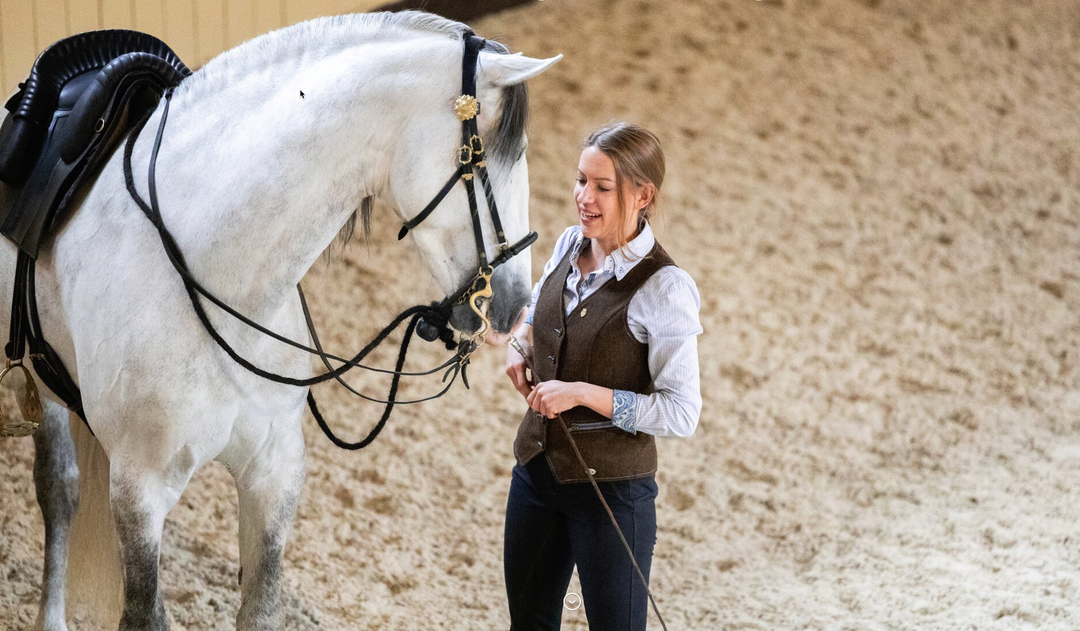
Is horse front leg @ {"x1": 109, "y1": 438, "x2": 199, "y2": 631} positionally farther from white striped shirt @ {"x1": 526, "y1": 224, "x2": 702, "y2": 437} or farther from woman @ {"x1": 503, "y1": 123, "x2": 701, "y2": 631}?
white striped shirt @ {"x1": 526, "y1": 224, "x2": 702, "y2": 437}

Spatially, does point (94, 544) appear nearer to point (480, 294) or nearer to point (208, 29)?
point (480, 294)

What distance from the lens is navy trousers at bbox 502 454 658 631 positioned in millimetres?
1307

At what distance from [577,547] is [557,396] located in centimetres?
26

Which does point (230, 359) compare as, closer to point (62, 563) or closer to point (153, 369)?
point (153, 369)

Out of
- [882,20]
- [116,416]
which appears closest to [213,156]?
[116,416]

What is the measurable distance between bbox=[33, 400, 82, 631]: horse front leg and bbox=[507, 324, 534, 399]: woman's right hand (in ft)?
3.98

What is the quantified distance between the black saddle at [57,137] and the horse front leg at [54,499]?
1.55ft

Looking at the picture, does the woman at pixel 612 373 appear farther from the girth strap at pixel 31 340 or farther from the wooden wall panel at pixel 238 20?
the wooden wall panel at pixel 238 20

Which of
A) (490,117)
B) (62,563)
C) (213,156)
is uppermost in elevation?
(490,117)

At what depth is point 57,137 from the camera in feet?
4.78

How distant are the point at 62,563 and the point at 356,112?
4.74 feet

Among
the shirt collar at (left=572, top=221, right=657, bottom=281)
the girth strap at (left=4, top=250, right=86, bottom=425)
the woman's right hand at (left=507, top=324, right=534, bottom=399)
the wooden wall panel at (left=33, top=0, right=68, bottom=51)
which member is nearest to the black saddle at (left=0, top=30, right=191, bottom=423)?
the girth strap at (left=4, top=250, right=86, bottom=425)

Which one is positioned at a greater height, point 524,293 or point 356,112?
point 356,112

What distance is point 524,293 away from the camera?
1281mm
